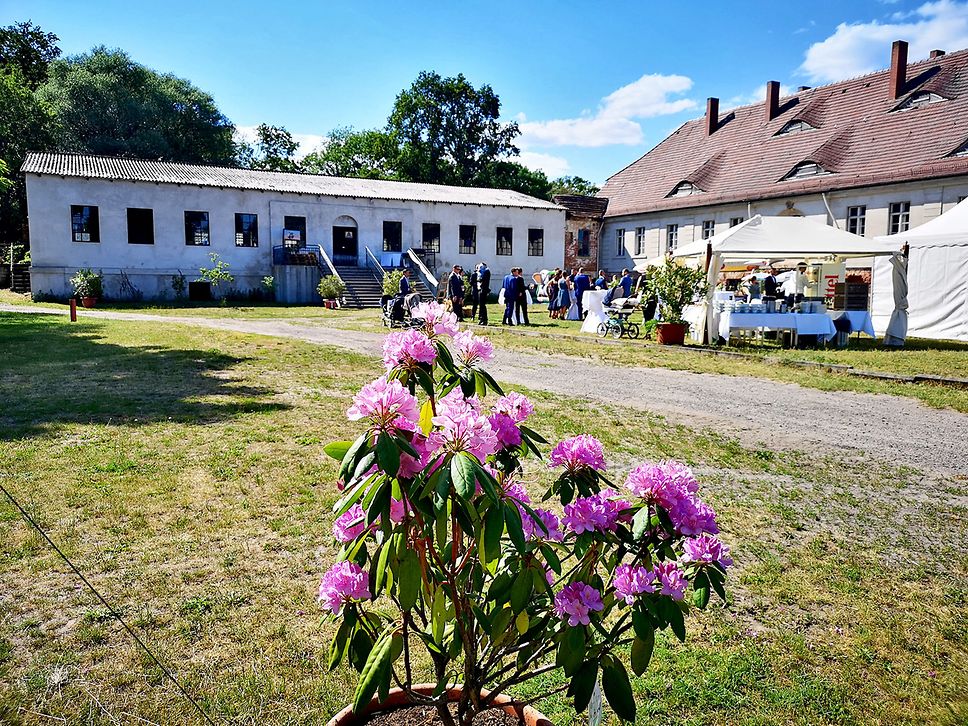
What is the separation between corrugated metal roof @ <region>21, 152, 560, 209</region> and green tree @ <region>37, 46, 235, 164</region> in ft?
32.0

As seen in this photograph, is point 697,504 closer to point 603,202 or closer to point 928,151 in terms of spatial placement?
point 928,151

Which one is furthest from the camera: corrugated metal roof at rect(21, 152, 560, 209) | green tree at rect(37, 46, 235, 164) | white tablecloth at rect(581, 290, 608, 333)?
green tree at rect(37, 46, 235, 164)

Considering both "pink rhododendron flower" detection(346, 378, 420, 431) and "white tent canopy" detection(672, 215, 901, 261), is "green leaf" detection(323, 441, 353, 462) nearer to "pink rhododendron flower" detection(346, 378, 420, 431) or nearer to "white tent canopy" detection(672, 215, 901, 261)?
"pink rhododendron flower" detection(346, 378, 420, 431)

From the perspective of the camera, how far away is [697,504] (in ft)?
5.88

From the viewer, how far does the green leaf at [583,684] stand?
1746mm

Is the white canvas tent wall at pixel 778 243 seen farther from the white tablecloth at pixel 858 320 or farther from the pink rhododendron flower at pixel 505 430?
the pink rhododendron flower at pixel 505 430

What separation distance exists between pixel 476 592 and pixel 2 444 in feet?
19.3

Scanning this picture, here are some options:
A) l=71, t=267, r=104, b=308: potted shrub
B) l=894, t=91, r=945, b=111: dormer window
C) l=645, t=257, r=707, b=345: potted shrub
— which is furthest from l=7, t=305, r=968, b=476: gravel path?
l=894, t=91, r=945, b=111: dormer window

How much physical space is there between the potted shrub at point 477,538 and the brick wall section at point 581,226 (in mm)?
38824

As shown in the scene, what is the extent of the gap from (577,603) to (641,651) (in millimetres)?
197

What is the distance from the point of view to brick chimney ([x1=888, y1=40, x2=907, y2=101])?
29.7 m

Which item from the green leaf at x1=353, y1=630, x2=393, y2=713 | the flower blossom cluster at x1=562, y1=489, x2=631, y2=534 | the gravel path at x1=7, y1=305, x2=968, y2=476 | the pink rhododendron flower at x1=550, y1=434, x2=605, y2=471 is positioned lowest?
the gravel path at x1=7, y1=305, x2=968, y2=476

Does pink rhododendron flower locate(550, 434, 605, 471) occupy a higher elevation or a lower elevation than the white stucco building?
lower

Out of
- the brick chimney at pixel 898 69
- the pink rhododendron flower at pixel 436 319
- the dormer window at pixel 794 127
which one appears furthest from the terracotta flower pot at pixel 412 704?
the dormer window at pixel 794 127
